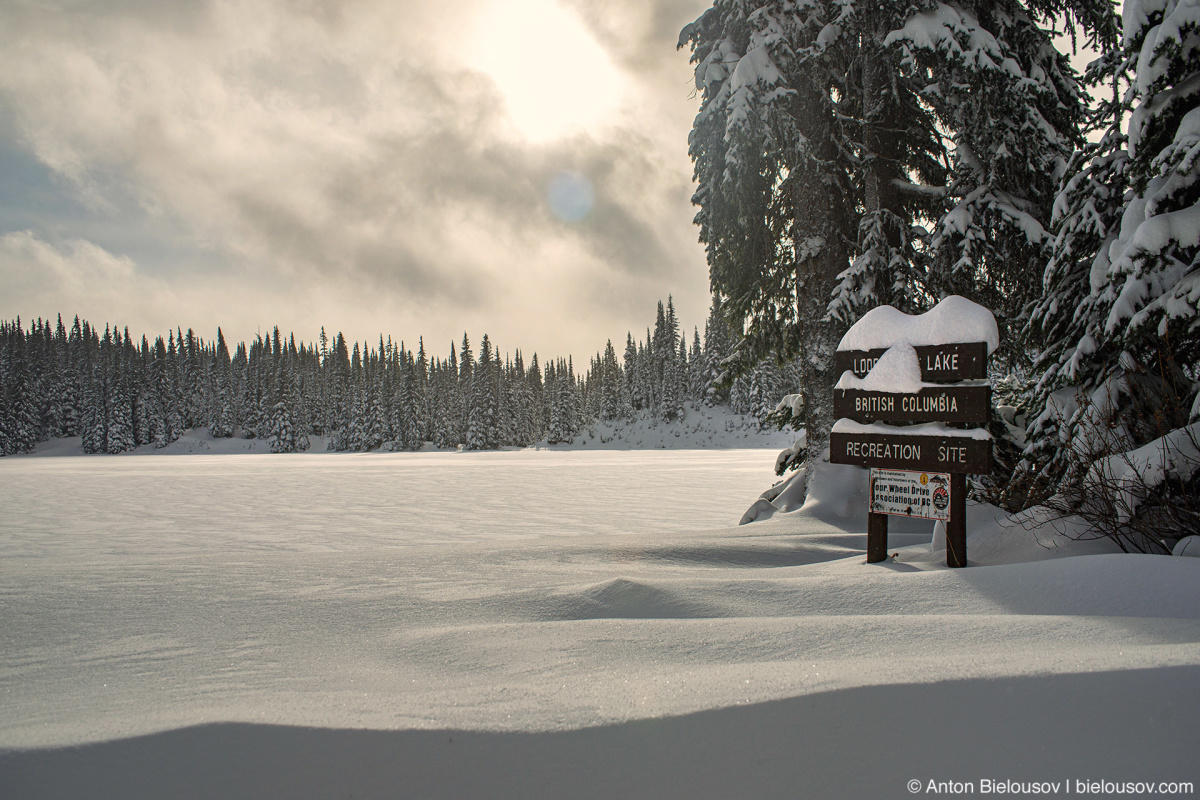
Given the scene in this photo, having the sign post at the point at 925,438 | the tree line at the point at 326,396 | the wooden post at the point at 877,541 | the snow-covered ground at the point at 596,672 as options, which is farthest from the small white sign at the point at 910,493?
the tree line at the point at 326,396

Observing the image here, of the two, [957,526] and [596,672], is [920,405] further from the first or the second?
[596,672]

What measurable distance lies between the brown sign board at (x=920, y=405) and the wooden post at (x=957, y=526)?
517 mm

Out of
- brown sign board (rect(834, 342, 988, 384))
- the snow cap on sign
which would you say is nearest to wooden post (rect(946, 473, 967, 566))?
brown sign board (rect(834, 342, 988, 384))

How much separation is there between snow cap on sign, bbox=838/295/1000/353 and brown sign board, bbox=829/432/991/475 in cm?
81

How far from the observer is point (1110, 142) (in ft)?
17.6

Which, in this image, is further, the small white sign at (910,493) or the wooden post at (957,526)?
the small white sign at (910,493)

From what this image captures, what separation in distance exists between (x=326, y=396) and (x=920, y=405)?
4206 inches

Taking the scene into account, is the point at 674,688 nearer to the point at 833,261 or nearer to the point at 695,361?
the point at 833,261

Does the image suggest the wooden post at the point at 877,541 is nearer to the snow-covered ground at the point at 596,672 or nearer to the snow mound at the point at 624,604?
the snow-covered ground at the point at 596,672

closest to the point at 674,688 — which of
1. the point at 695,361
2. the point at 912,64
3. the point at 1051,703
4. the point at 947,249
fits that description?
the point at 1051,703

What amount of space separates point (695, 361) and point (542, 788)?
8945 centimetres

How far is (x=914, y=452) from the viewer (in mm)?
4918

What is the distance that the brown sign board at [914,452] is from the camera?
459cm

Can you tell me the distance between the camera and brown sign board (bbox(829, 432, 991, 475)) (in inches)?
181
